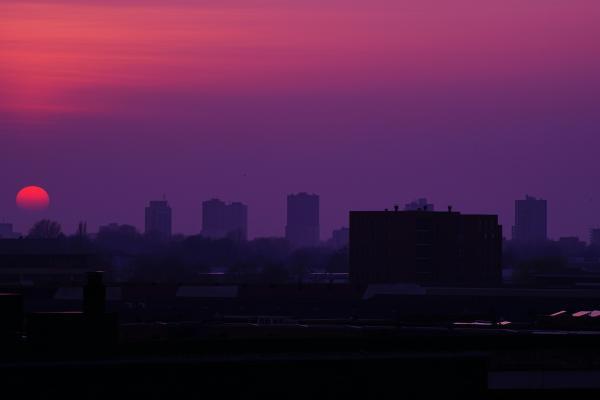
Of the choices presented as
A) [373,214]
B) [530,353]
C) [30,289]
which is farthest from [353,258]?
[530,353]

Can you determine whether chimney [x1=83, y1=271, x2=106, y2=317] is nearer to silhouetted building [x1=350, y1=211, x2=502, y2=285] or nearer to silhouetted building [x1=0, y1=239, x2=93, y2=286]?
silhouetted building [x1=0, y1=239, x2=93, y2=286]

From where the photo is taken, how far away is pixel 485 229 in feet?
469

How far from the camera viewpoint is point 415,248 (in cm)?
13712

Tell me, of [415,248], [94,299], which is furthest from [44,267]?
[94,299]

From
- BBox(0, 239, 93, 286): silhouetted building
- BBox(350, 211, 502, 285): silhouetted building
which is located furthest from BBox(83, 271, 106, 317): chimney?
BBox(350, 211, 502, 285): silhouetted building

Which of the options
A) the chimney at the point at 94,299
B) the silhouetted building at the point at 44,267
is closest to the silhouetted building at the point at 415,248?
the silhouetted building at the point at 44,267

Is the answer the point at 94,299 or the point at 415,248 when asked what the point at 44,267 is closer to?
the point at 415,248

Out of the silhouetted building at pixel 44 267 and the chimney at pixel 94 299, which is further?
the silhouetted building at pixel 44 267

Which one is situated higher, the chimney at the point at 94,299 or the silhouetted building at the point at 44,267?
the silhouetted building at the point at 44,267

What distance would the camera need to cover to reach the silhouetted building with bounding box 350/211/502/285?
13675cm

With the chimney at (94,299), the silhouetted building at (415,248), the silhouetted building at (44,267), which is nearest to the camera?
the chimney at (94,299)

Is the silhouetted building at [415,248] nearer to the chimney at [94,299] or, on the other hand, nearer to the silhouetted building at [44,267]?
the silhouetted building at [44,267]

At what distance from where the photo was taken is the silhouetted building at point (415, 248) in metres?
137

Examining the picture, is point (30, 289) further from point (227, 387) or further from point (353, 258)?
point (227, 387)
